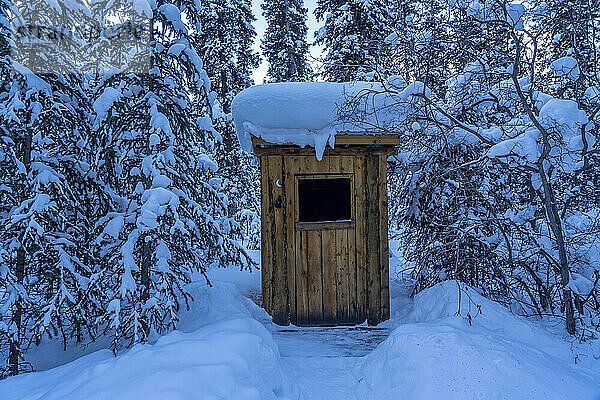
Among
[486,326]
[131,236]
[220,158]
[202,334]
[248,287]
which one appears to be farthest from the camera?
[220,158]

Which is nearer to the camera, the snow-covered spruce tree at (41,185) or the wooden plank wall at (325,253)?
the snow-covered spruce tree at (41,185)

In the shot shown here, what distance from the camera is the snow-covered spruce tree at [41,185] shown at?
4.02m

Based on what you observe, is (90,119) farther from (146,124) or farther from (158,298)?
(158,298)

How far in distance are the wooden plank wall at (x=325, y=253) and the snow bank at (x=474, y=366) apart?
1313 millimetres

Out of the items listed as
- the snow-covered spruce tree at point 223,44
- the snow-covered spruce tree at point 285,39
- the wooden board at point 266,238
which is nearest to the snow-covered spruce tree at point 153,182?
the wooden board at point 266,238

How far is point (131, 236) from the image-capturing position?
13.0 feet

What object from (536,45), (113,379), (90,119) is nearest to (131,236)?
(113,379)

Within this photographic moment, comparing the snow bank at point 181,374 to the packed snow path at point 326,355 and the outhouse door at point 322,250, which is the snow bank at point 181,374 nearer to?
the packed snow path at point 326,355

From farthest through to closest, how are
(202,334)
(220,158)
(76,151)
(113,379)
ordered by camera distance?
(220,158), (76,151), (202,334), (113,379)

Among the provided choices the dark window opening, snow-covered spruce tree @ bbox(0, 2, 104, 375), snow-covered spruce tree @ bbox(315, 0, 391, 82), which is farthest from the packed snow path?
snow-covered spruce tree @ bbox(315, 0, 391, 82)

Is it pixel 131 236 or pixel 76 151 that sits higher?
pixel 76 151

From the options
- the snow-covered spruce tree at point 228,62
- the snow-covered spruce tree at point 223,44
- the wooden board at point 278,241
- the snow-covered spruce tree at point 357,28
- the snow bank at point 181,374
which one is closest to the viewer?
the snow bank at point 181,374

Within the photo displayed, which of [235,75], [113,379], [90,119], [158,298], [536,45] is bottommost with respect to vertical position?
[113,379]

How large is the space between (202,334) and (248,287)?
128 inches
